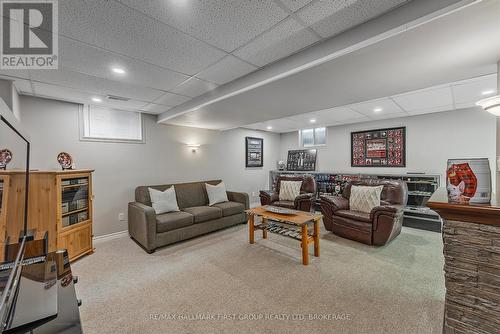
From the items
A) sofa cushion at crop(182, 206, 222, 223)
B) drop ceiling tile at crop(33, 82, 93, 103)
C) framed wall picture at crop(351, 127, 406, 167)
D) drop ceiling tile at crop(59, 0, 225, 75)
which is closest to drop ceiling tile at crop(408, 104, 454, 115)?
framed wall picture at crop(351, 127, 406, 167)

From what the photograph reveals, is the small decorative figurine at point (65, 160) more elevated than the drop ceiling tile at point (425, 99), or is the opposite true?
the drop ceiling tile at point (425, 99)

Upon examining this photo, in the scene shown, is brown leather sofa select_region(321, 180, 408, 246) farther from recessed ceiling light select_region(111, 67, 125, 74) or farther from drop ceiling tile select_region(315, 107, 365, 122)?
recessed ceiling light select_region(111, 67, 125, 74)

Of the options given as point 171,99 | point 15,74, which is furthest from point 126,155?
point 15,74

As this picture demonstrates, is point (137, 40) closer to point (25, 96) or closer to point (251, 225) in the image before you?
point (25, 96)

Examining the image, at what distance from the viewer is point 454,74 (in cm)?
217

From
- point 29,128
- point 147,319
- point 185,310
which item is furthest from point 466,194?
point 29,128

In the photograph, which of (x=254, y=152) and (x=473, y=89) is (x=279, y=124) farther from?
(x=473, y=89)

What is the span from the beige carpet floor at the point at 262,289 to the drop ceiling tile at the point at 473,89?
2269mm

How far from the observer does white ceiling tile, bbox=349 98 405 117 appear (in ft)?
11.3

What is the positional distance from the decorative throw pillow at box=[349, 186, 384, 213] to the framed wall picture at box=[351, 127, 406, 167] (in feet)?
4.51

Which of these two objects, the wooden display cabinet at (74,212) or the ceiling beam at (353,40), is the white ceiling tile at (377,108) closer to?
the ceiling beam at (353,40)

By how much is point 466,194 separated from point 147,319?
8.46 ft

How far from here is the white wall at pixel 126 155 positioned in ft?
10.2

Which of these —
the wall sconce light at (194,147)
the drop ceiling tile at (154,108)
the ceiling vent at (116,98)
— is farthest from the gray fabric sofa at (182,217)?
the ceiling vent at (116,98)
